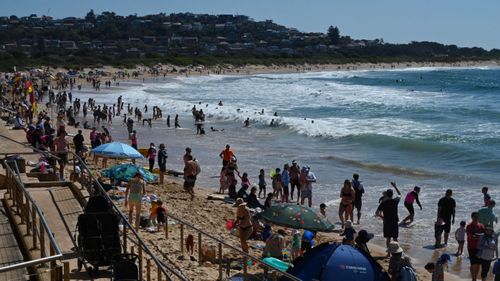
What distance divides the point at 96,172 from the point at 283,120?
2388 centimetres

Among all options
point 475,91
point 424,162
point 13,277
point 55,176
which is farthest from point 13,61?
point 13,277

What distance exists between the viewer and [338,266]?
8555mm

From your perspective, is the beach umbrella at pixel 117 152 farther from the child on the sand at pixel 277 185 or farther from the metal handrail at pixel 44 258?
the metal handrail at pixel 44 258

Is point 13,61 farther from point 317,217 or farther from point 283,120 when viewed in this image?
point 317,217

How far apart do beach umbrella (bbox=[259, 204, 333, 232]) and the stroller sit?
13.8 feet

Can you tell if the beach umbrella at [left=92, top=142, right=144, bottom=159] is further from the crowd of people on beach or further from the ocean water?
the ocean water

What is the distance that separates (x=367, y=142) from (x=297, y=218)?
21.3m

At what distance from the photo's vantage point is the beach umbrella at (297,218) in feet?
38.3

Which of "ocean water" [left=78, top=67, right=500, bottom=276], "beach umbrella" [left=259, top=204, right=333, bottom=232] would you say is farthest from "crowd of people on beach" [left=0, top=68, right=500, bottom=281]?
"ocean water" [left=78, top=67, right=500, bottom=276]

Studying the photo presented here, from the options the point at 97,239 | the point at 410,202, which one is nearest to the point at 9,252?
the point at 97,239

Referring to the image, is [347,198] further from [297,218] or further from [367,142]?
[367,142]

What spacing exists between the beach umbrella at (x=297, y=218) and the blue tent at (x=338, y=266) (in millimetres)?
2781

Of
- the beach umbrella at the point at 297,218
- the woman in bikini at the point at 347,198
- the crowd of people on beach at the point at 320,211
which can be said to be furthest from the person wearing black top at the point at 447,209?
the beach umbrella at the point at 297,218

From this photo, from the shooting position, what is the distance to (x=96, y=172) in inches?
706
